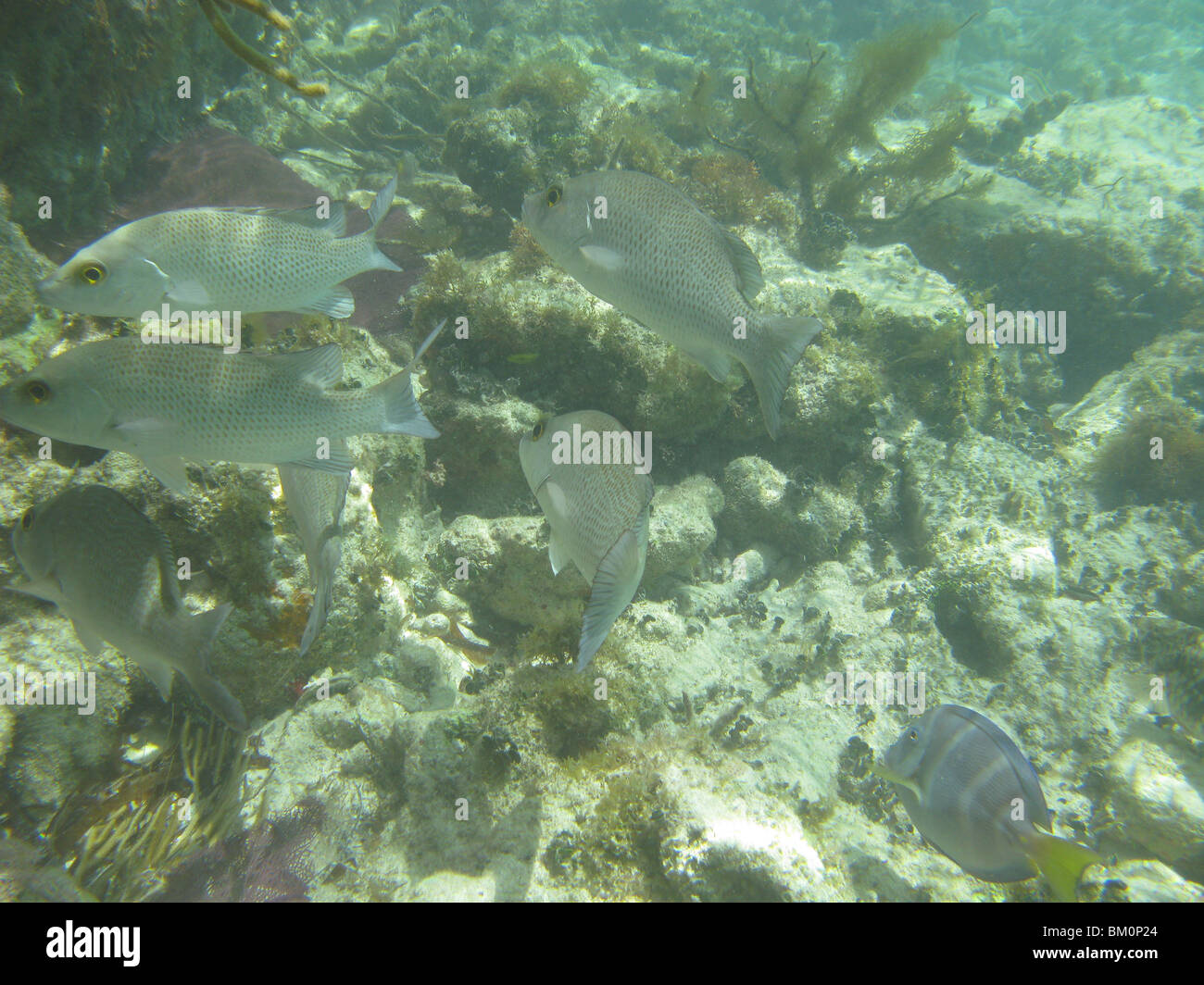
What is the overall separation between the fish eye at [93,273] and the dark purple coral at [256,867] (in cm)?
287

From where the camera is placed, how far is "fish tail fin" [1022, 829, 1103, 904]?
7.43ft

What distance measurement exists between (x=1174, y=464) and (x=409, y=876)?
9.73 meters

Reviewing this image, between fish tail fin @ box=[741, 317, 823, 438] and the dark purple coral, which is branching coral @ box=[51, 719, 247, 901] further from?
fish tail fin @ box=[741, 317, 823, 438]

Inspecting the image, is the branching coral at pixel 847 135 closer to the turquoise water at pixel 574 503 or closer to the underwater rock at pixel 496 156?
the turquoise water at pixel 574 503

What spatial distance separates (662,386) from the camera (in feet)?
15.3

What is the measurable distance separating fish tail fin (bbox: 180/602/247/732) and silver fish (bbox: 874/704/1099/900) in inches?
125

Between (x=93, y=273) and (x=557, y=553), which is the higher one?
(x=93, y=273)

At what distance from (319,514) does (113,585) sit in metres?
0.86

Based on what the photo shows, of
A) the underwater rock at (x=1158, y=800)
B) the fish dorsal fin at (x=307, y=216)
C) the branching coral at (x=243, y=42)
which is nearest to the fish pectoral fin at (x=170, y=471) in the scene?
the fish dorsal fin at (x=307, y=216)

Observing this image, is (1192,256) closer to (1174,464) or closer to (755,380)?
(1174,464)

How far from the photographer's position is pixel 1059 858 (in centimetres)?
228

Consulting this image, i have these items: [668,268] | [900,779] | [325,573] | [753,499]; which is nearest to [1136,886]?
[900,779]

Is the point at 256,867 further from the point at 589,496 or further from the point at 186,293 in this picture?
the point at 186,293

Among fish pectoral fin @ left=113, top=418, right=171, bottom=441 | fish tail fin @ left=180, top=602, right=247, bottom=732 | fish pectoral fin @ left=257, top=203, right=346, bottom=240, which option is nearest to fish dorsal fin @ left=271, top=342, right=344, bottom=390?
fish pectoral fin @ left=113, top=418, right=171, bottom=441
